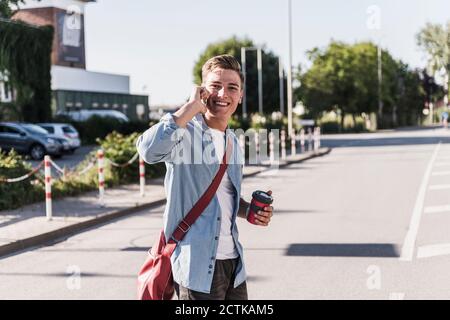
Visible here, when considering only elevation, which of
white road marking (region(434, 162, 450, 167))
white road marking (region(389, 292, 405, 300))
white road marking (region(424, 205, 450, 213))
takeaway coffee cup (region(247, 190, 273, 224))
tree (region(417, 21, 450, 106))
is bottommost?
white road marking (region(389, 292, 405, 300))

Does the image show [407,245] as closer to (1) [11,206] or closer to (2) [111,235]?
(2) [111,235]

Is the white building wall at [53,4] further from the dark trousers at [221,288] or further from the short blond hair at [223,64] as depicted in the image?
the dark trousers at [221,288]

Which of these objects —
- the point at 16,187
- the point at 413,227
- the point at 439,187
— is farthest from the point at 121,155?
the point at 413,227

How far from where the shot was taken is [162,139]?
3.16 metres

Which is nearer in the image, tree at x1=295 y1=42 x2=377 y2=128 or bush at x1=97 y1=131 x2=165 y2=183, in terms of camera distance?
bush at x1=97 y1=131 x2=165 y2=183

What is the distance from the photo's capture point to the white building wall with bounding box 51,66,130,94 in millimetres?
58844

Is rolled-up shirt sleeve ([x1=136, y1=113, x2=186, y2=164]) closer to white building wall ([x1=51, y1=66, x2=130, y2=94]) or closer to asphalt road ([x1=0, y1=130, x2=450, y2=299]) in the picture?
asphalt road ([x1=0, y1=130, x2=450, y2=299])

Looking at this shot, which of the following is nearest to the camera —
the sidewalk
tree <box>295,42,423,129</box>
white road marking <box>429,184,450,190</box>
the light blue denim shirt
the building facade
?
the light blue denim shirt

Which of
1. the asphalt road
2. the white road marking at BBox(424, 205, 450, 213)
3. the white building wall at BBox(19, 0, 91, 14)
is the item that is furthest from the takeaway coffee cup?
the white building wall at BBox(19, 0, 91, 14)

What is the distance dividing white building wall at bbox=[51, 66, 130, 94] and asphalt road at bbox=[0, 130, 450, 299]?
45168mm

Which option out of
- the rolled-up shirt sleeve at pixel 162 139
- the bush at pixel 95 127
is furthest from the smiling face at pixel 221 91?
the bush at pixel 95 127

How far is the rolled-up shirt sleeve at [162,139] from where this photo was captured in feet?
10.4

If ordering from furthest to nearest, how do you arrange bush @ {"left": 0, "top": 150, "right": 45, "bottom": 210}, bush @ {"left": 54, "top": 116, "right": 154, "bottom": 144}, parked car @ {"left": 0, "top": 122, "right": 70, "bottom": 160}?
bush @ {"left": 54, "top": 116, "right": 154, "bottom": 144}
parked car @ {"left": 0, "top": 122, "right": 70, "bottom": 160}
bush @ {"left": 0, "top": 150, "right": 45, "bottom": 210}
